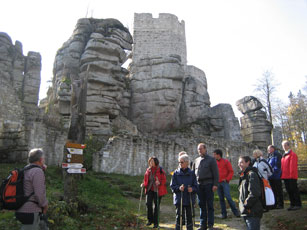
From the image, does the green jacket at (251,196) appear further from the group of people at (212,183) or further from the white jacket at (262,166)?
the white jacket at (262,166)

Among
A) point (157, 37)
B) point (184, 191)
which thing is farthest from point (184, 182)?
point (157, 37)

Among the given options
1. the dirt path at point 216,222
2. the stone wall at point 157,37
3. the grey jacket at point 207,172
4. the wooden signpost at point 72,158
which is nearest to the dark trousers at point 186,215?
the grey jacket at point 207,172

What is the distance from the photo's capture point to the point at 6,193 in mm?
4051

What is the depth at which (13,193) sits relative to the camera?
4074mm

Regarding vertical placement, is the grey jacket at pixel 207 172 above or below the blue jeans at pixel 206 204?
above

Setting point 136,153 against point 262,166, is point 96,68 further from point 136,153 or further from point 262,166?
point 262,166

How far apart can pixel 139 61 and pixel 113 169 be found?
17.8 m

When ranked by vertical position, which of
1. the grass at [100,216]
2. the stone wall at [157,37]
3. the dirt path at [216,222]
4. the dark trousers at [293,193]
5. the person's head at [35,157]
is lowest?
the dirt path at [216,222]

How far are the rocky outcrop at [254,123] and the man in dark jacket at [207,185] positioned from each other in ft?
78.2

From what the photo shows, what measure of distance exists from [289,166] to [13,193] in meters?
6.69

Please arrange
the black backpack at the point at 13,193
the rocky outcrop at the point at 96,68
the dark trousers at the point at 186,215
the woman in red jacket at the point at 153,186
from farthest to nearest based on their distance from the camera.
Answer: the rocky outcrop at the point at 96,68 < the woman in red jacket at the point at 153,186 < the dark trousers at the point at 186,215 < the black backpack at the point at 13,193

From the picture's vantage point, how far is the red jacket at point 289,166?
732 centimetres

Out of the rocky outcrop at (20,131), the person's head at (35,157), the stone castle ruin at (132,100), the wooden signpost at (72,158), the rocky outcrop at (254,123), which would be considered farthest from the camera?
the rocky outcrop at (254,123)

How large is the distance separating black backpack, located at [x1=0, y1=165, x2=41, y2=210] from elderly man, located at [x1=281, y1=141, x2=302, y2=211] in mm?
6425
